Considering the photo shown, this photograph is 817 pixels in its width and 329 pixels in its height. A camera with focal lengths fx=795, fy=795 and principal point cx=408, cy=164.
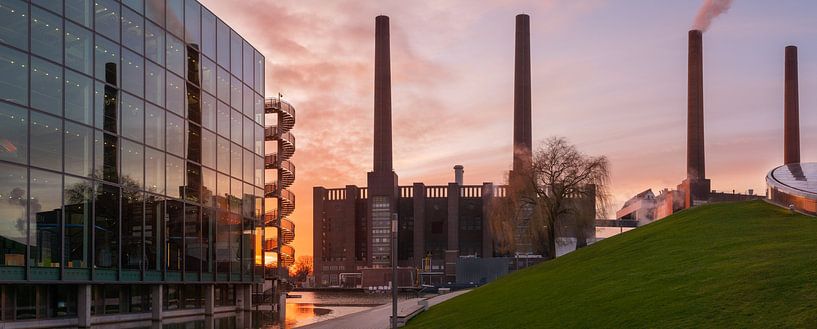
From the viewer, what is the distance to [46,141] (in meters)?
38.2

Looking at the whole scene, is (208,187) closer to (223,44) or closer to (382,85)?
(223,44)

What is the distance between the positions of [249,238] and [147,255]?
51.8 ft

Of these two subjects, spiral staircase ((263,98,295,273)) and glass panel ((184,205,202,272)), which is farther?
spiral staircase ((263,98,295,273))

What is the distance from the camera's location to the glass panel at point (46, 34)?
124 ft

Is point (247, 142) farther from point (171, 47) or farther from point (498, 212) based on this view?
point (498, 212)

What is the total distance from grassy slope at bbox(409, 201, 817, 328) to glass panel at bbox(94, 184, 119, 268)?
19.2m

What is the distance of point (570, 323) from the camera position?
21438 millimetres

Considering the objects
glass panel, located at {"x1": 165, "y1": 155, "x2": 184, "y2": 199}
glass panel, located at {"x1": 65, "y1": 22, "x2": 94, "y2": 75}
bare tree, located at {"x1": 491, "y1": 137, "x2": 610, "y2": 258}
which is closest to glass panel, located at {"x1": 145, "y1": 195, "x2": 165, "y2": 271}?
glass panel, located at {"x1": 165, "y1": 155, "x2": 184, "y2": 199}

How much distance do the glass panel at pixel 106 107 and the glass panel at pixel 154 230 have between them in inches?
224

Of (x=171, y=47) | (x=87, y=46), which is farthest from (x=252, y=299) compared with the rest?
(x=87, y=46)

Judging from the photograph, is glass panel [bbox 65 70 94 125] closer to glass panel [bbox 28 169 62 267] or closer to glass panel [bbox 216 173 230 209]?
glass panel [bbox 28 169 62 267]

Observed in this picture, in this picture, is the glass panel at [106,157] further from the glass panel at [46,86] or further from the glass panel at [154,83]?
the glass panel at [154,83]

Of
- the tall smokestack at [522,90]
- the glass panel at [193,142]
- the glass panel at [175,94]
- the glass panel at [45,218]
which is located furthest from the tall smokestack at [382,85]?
the glass panel at [45,218]

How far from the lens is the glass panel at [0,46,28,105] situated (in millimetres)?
35906
